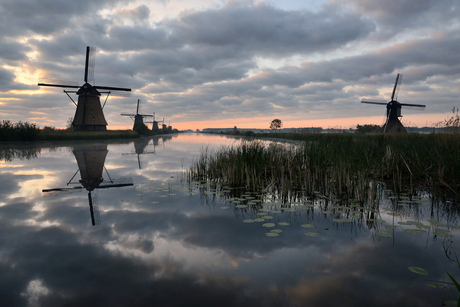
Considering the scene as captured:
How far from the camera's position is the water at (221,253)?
271 centimetres

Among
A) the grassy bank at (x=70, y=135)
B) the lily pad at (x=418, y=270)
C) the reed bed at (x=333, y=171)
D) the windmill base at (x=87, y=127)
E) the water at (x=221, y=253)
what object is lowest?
the water at (x=221, y=253)

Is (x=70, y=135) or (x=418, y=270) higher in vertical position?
(x=70, y=135)

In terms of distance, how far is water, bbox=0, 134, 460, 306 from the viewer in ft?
8.89

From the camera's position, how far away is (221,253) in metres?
3.61

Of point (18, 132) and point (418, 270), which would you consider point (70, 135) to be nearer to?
point (18, 132)

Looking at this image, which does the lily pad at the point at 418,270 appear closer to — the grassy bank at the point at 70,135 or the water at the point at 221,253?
the water at the point at 221,253

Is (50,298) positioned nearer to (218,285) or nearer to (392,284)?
(218,285)

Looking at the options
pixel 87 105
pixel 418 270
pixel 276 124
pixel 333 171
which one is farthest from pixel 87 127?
pixel 276 124

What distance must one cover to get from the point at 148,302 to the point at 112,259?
1102 millimetres

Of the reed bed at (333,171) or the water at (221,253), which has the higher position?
the reed bed at (333,171)

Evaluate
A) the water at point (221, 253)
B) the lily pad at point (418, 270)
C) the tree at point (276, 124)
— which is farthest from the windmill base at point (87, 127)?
the tree at point (276, 124)

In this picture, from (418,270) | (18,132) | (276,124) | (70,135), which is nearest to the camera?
(418,270)

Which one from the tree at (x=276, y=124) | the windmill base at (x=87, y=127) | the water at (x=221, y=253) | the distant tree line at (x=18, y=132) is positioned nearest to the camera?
the water at (x=221, y=253)

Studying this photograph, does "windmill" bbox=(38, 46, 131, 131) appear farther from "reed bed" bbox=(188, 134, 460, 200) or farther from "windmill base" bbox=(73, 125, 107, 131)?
"reed bed" bbox=(188, 134, 460, 200)
